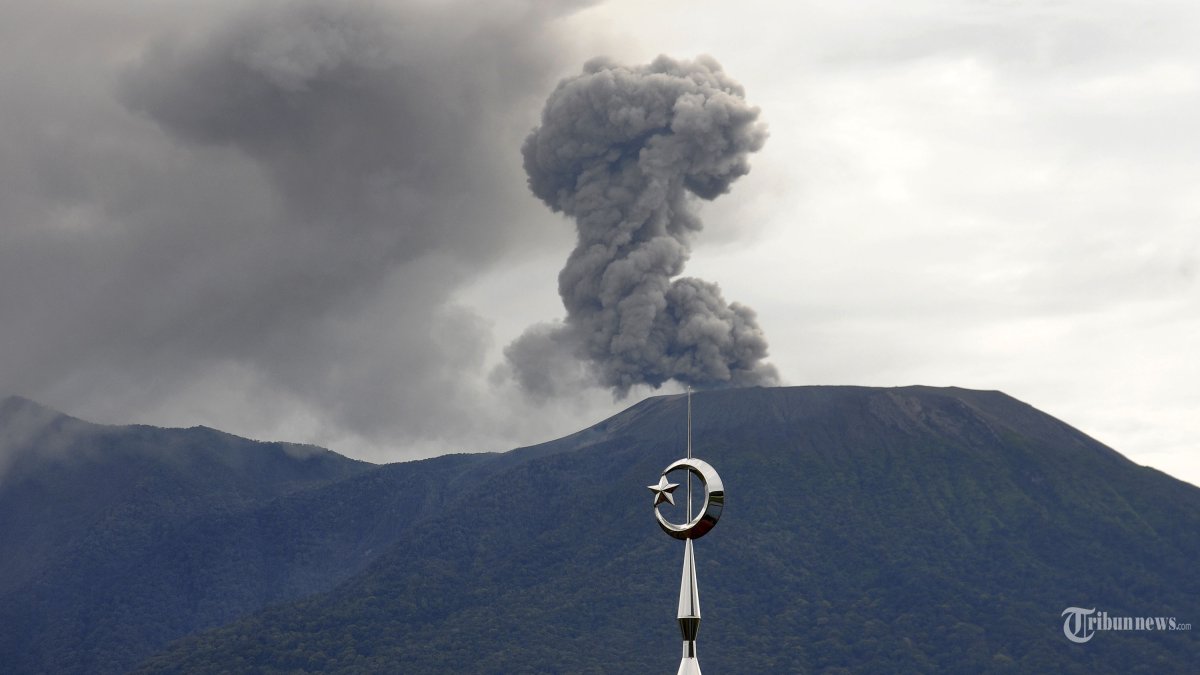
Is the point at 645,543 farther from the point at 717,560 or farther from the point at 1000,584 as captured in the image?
the point at 1000,584

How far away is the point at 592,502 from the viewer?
184250 millimetres

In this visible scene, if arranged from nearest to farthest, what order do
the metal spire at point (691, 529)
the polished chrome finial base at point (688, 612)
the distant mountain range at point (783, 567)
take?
1. the metal spire at point (691, 529)
2. the polished chrome finial base at point (688, 612)
3. the distant mountain range at point (783, 567)

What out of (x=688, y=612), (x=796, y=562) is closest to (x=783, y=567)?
(x=796, y=562)

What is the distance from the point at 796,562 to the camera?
560 ft

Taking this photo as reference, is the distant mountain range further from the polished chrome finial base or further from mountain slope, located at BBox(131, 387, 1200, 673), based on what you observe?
the polished chrome finial base

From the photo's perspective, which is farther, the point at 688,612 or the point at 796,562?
the point at 796,562

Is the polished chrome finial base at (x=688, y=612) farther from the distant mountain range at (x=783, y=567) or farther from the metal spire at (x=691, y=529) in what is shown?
the distant mountain range at (x=783, y=567)

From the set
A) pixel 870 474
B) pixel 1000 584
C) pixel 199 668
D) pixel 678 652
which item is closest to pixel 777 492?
pixel 870 474

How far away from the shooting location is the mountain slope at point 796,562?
14975 cm

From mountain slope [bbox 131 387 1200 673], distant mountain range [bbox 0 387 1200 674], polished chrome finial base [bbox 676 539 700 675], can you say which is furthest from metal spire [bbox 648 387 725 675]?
mountain slope [bbox 131 387 1200 673]

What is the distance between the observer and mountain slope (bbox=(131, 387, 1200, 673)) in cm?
14975

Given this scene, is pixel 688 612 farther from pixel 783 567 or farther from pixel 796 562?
pixel 796 562

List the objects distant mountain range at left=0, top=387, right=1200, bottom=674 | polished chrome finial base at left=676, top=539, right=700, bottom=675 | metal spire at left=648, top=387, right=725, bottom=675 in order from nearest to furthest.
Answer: metal spire at left=648, top=387, right=725, bottom=675
polished chrome finial base at left=676, top=539, right=700, bottom=675
distant mountain range at left=0, top=387, right=1200, bottom=674

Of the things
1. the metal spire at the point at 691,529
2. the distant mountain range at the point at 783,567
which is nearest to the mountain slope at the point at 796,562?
the distant mountain range at the point at 783,567
